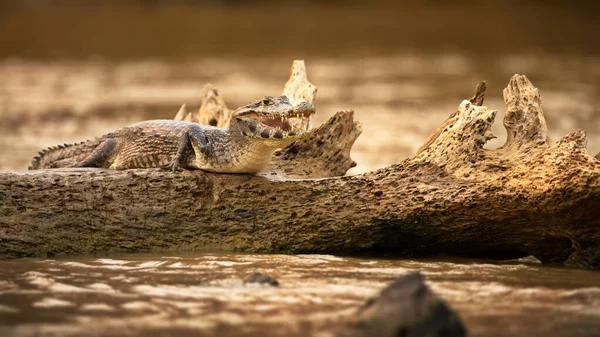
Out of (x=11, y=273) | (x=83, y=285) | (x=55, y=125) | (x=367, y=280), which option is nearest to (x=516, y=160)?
(x=367, y=280)

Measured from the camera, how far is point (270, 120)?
21.7 ft

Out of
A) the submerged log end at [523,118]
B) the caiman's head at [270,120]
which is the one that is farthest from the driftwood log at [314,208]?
the caiman's head at [270,120]

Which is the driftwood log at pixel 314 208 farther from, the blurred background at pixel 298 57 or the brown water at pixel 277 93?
the blurred background at pixel 298 57

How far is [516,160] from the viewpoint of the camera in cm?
642

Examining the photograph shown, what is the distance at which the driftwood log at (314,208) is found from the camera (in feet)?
21.0

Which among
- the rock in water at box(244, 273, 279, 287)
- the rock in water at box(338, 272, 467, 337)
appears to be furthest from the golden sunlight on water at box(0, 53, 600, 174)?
the rock in water at box(338, 272, 467, 337)

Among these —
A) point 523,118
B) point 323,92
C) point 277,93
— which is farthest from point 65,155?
point 323,92

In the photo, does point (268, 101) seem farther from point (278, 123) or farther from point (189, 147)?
point (189, 147)

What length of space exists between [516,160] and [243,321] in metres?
2.47

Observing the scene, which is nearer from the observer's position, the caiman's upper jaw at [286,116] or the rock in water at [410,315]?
the rock in water at [410,315]

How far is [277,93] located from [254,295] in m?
11.6

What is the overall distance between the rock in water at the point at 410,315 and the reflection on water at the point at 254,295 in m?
0.31

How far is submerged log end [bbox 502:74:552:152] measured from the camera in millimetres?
6473

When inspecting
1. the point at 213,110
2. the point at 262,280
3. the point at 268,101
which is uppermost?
the point at 213,110
